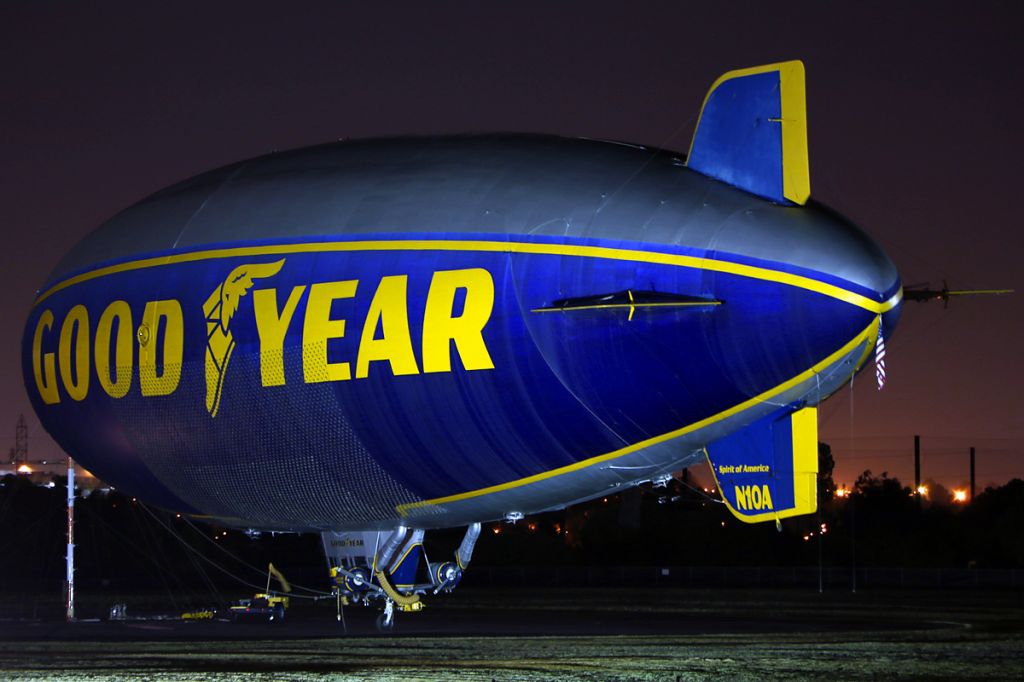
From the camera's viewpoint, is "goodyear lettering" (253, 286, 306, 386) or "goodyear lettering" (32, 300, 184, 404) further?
"goodyear lettering" (32, 300, 184, 404)

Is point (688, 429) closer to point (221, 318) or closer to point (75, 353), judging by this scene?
point (221, 318)

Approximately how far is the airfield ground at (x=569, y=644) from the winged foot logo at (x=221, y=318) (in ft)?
19.0

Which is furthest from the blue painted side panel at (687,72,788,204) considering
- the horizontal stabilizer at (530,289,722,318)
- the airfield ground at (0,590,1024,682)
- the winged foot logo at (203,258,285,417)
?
the winged foot logo at (203,258,285,417)

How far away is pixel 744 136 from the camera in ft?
94.1

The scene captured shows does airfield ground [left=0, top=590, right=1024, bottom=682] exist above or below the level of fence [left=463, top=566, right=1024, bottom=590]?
above

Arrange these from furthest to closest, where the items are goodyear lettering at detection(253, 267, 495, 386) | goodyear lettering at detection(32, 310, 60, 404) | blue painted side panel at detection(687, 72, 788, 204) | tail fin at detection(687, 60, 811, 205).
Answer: goodyear lettering at detection(32, 310, 60, 404), goodyear lettering at detection(253, 267, 495, 386), blue painted side panel at detection(687, 72, 788, 204), tail fin at detection(687, 60, 811, 205)

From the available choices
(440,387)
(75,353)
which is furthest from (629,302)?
(75,353)

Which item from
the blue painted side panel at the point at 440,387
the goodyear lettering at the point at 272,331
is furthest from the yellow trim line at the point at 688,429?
the goodyear lettering at the point at 272,331

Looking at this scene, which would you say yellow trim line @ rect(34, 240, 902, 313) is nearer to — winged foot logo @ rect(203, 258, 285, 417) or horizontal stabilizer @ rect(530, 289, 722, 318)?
winged foot logo @ rect(203, 258, 285, 417)

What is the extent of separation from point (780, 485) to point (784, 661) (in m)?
5.72

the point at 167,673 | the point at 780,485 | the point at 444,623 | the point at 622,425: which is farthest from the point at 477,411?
the point at 444,623

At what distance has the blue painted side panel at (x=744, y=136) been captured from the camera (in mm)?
28234

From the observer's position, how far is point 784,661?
3294 centimetres

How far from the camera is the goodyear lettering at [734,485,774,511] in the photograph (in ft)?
95.6
